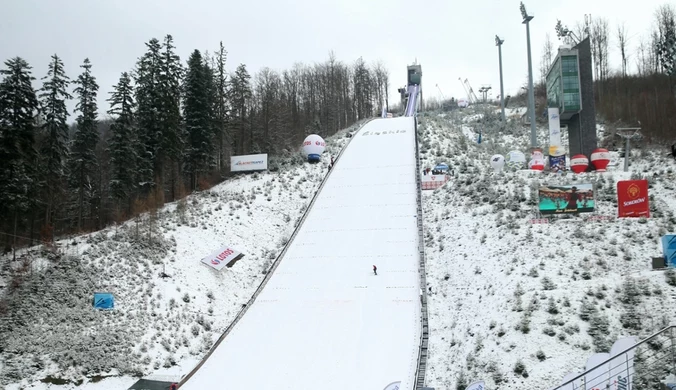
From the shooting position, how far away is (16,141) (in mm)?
24438

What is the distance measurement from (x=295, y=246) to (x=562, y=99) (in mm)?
19687

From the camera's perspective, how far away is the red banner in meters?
19.6

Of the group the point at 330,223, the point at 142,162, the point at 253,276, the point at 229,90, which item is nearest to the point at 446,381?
the point at 253,276

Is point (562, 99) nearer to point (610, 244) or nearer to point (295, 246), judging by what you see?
point (610, 244)

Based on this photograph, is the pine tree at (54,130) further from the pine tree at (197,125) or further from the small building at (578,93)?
the small building at (578,93)

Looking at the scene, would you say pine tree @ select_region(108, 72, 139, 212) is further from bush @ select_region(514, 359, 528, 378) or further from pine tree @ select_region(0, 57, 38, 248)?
bush @ select_region(514, 359, 528, 378)

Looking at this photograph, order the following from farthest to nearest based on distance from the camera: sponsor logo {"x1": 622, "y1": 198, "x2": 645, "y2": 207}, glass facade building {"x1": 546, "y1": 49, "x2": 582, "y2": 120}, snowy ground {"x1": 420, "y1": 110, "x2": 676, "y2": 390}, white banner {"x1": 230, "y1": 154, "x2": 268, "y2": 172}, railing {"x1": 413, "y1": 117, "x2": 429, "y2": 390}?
white banner {"x1": 230, "y1": 154, "x2": 268, "y2": 172} → glass facade building {"x1": 546, "y1": 49, "x2": 582, "y2": 120} → sponsor logo {"x1": 622, "y1": 198, "x2": 645, "y2": 207} → railing {"x1": 413, "y1": 117, "x2": 429, "y2": 390} → snowy ground {"x1": 420, "y1": 110, "x2": 676, "y2": 390}

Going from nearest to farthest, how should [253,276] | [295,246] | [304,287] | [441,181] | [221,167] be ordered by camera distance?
1. [304,287]
2. [253,276]
3. [295,246]
4. [441,181]
5. [221,167]

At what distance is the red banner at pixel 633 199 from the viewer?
19594 mm

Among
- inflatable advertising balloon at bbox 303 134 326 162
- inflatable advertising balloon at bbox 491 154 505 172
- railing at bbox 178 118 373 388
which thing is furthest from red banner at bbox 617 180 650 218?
inflatable advertising balloon at bbox 303 134 326 162

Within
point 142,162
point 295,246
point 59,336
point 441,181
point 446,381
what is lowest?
point 446,381

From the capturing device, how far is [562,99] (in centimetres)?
3272

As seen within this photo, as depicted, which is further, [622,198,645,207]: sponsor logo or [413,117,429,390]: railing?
[622,198,645,207]: sponsor logo

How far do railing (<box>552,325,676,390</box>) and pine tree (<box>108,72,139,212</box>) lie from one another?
2879 cm
